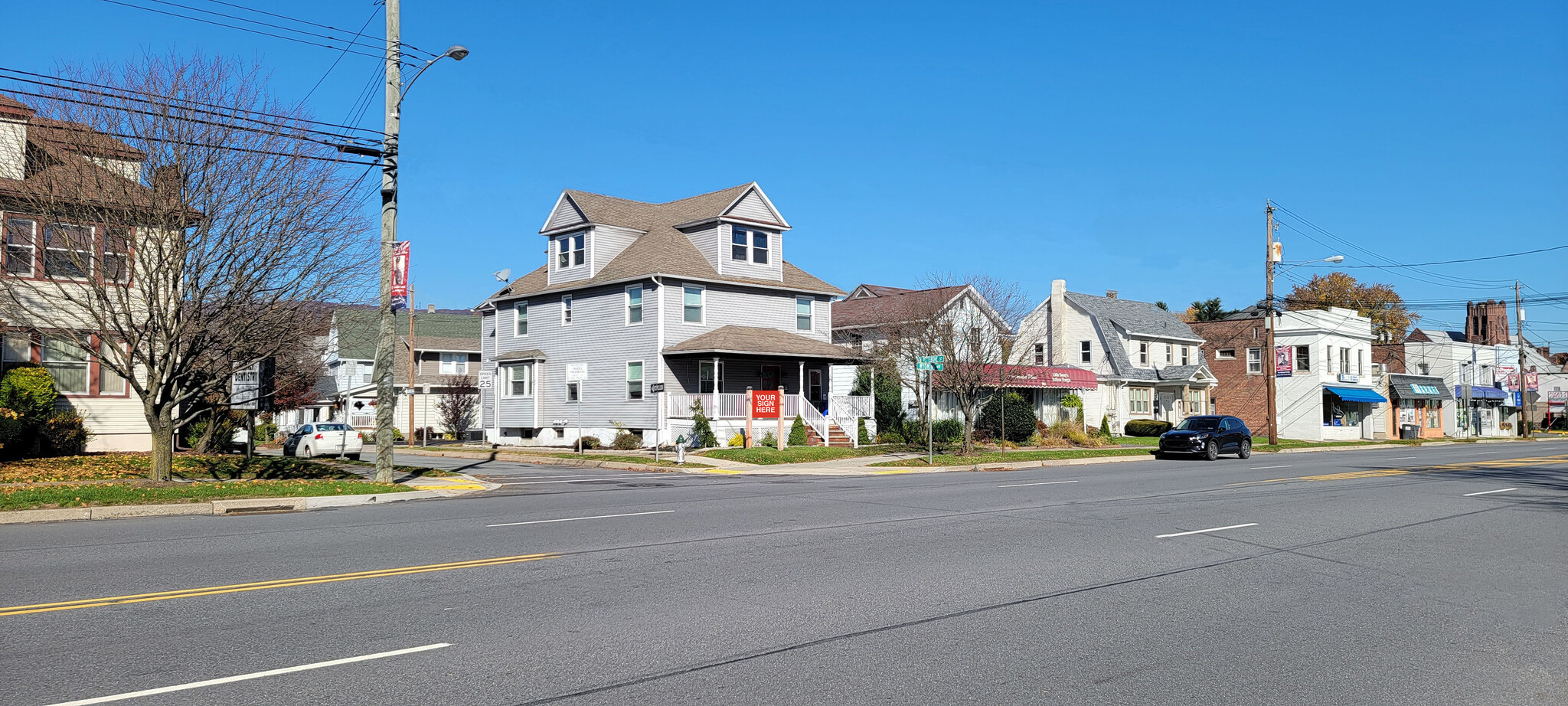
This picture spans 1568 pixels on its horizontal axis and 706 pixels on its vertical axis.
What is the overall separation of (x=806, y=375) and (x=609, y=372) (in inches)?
322

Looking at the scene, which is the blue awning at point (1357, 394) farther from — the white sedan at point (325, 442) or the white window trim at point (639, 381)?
the white sedan at point (325, 442)

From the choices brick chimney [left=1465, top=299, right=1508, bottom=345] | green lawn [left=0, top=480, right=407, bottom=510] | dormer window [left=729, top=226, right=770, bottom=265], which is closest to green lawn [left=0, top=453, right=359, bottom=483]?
green lawn [left=0, top=480, right=407, bottom=510]

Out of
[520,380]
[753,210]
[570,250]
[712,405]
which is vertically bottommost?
[712,405]

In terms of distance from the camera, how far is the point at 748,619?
7805 mm

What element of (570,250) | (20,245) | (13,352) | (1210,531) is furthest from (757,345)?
(1210,531)

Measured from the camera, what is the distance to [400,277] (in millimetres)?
19859

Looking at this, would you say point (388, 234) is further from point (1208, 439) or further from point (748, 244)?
point (1208, 439)

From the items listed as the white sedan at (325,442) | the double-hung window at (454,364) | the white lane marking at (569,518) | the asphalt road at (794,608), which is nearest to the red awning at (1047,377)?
the white sedan at (325,442)

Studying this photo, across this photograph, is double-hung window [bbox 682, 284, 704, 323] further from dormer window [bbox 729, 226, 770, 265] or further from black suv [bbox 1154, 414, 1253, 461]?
black suv [bbox 1154, 414, 1253, 461]

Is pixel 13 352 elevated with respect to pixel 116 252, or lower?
lower

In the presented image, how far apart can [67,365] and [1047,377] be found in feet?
118

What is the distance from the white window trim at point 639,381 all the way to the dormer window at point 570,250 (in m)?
5.17

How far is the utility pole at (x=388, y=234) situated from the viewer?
20188 mm

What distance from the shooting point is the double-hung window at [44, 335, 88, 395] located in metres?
24.7
